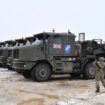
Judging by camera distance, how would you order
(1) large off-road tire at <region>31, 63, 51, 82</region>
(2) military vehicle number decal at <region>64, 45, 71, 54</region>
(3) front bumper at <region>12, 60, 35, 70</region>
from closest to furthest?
(3) front bumper at <region>12, 60, 35, 70</region>, (1) large off-road tire at <region>31, 63, 51, 82</region>, (2) military vehicle number decal at <region>64, 45, 71, 54</region>

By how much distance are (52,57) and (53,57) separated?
0.06m

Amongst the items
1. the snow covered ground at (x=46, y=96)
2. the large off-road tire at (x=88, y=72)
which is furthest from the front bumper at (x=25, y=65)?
the large off-road tire at (x=88, y=72)

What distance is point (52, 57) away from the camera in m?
18.1

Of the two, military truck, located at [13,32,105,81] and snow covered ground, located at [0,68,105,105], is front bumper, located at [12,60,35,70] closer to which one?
military truck, located at [13,32,105,81]

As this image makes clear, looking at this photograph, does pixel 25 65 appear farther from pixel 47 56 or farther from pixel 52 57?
pixel 52 57

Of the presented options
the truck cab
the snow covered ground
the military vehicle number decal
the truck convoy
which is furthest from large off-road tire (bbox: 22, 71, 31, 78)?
the snow covered ground

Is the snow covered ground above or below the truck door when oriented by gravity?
below

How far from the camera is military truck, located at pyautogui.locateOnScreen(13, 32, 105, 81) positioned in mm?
17672

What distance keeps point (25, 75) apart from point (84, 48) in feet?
12.2

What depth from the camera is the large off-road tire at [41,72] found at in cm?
1773

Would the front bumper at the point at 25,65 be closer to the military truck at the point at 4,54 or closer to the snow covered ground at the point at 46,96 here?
the snow covered ground at the point at 46,96

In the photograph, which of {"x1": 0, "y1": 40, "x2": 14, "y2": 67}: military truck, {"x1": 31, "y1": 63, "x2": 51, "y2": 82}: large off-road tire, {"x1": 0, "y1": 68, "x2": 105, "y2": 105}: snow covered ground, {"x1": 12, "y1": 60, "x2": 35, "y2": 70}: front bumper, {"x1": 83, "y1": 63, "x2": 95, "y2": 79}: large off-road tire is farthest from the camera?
{"x1": 0, "y1": 40, "x2": 14, "y2": 67}: military truck

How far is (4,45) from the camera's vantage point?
27484mm

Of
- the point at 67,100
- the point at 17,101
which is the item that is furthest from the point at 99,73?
the point at 17,101
